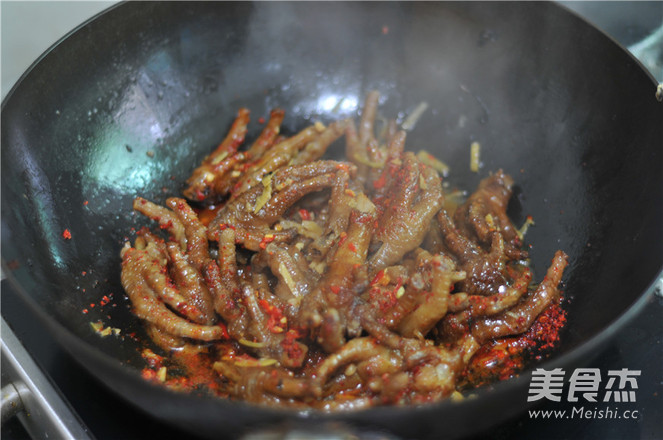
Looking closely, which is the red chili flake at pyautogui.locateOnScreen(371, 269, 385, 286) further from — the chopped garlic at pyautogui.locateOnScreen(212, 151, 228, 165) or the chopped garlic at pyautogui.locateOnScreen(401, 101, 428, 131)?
the chopped garlic at pyautogui.locateOnScreen(401, 101, 428, 131)

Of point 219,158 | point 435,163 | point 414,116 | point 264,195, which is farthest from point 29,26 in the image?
point 435,163

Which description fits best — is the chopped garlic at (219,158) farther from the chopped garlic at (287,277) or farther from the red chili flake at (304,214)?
the chopped garlic at (287,277)

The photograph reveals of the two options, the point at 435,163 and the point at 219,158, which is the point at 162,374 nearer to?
the point at 219,158

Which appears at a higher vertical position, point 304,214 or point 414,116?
point 414,116

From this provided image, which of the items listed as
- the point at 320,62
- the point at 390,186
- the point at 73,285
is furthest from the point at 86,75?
the point at 390,186

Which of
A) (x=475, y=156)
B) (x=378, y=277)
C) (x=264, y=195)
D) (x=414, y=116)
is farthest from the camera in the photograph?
(x=414, y=116)

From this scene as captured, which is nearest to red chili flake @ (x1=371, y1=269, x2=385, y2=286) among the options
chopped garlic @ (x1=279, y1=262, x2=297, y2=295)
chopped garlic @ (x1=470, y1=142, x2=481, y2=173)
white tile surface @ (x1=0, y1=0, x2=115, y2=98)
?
chopped garlic @ (x1=279, y1=262, x2=297, y2=295)

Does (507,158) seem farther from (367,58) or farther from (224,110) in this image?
(224,110)
